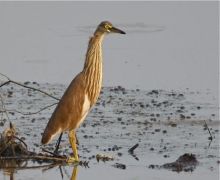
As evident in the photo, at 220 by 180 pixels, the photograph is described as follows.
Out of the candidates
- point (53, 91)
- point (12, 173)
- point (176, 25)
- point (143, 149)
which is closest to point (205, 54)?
point (176, 25)

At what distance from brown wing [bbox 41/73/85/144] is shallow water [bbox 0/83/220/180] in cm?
40

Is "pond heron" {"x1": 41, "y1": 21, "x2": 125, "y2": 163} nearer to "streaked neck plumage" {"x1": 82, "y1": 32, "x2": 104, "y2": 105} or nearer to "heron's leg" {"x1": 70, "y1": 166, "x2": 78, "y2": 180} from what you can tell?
"streaked neck plumage" {"x1": 82, "y1": 32, "x2": 104, "y2": 105}

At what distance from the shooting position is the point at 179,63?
13250 mm

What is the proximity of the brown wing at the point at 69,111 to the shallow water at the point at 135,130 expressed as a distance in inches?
15.8

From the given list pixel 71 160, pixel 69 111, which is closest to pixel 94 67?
pixel 69 111

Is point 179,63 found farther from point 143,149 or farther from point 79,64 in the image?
point 143,149

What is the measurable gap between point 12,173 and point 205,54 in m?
5.96

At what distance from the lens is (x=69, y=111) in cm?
906

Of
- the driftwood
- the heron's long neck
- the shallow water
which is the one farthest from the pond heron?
the shallow water

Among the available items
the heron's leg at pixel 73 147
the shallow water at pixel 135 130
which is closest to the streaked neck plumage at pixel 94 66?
the heron's leg at pixel 73 147

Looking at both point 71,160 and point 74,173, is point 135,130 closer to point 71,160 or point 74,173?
point 71,160

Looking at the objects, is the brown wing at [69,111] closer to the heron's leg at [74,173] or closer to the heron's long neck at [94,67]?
the heron's long neck at [94,67]

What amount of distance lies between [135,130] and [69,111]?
1.29m

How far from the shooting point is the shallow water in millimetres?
8540
